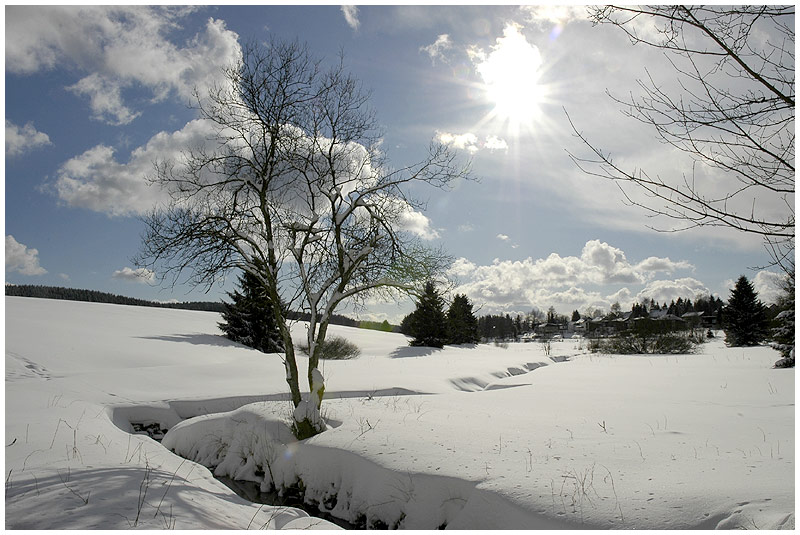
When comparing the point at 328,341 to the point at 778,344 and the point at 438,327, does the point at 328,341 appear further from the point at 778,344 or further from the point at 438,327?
the point at 778,344

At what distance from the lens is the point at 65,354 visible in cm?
1794

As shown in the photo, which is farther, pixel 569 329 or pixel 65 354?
pixel 569 329

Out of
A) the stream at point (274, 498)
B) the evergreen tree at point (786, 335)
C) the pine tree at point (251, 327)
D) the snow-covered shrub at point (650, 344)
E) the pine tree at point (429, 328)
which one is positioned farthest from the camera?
the pine tree at point (429, 328)

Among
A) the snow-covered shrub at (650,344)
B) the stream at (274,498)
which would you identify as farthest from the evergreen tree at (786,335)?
the stream at (274,498)

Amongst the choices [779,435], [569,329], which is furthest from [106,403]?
[569,329]

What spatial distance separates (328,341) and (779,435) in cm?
2475

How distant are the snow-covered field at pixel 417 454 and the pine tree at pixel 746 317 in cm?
2689

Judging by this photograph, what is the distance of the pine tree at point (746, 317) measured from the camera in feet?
120

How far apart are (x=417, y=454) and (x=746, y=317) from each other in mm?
42199

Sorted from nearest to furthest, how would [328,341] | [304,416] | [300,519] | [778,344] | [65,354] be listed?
[300,519] < [304,416] < [65,354] < [778,344] < [328,341]

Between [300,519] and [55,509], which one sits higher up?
[55,509]

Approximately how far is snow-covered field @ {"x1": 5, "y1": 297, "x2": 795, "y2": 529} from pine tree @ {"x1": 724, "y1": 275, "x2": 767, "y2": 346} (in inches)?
1059

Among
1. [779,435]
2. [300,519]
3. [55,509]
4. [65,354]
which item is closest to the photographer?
[55,509]

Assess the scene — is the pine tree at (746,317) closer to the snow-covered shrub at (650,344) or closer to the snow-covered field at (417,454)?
the snow-covered shrub at (650,344)
